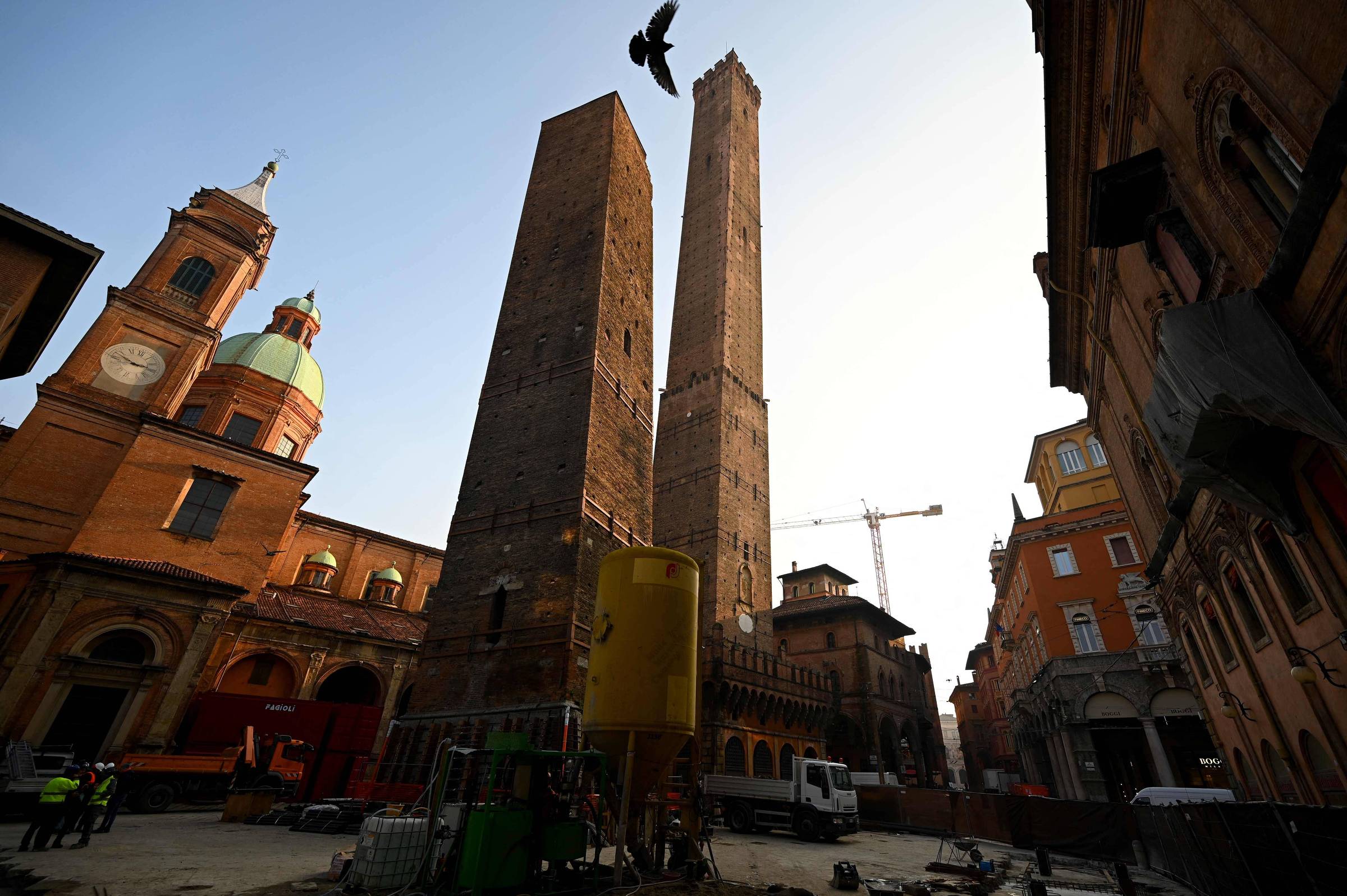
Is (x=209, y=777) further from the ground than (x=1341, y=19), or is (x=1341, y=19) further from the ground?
(x=1341, y=19)

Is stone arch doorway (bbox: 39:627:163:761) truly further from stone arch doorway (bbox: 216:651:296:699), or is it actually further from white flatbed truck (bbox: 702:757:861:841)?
white flatbed truck (bbox: 702:757:861:841)

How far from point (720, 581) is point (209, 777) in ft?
62.5

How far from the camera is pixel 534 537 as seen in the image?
16.4 m

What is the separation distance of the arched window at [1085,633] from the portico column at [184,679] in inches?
1307

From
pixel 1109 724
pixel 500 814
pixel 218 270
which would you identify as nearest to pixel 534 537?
pixel 500 814

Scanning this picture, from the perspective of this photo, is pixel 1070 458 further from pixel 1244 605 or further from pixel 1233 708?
pixel 1244 605

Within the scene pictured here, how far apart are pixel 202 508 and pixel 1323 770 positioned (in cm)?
3397

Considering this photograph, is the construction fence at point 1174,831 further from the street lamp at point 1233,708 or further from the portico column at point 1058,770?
the portico column at point 1058,770

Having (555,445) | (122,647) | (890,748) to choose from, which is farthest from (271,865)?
(890,748)

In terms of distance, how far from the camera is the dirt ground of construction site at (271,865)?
713 cm

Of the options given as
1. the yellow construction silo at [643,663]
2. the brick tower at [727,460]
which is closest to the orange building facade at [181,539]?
the brick tower at [727,460]

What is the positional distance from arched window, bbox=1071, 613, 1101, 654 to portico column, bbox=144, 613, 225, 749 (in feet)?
109

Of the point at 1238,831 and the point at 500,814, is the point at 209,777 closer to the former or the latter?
the point at 500,814

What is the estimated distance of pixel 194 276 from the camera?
30641 mm
